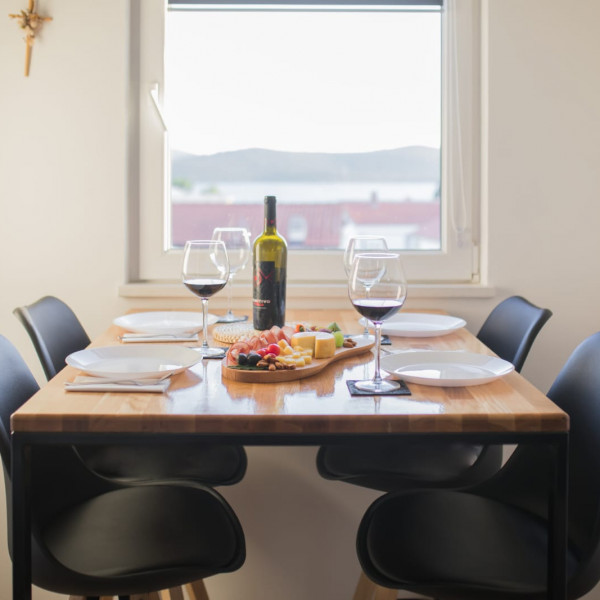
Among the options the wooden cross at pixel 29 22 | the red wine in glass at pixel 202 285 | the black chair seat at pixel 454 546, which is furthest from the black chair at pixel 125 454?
the wooden cross at pixel 29 22

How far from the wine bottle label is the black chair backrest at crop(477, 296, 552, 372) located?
1.85ft

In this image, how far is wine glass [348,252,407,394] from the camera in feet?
4.16

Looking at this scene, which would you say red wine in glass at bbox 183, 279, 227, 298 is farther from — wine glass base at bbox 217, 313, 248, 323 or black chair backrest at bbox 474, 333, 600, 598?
black chair backrest at bbox 474, 333, 600, 598

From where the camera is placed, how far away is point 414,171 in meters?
2.47

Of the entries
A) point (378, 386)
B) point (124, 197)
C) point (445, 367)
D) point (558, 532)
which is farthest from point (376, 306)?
point (124, 197)

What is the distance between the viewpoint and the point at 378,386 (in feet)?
4.30

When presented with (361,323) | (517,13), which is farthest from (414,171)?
(361,323)

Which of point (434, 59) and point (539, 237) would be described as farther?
point (434, 59)

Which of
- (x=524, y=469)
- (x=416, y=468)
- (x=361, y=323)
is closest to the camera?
(x=524, y=469)

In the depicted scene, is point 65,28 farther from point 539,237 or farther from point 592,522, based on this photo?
point 592,522

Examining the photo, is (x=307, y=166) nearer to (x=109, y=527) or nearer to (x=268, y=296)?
(x=268, y=296)

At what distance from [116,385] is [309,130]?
1.43 metres

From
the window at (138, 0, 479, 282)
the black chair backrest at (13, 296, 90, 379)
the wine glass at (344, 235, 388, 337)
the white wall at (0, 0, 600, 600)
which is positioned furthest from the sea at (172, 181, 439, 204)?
the black chair backrest at (13, 296, 90, 379)

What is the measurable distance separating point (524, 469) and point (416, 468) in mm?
324
